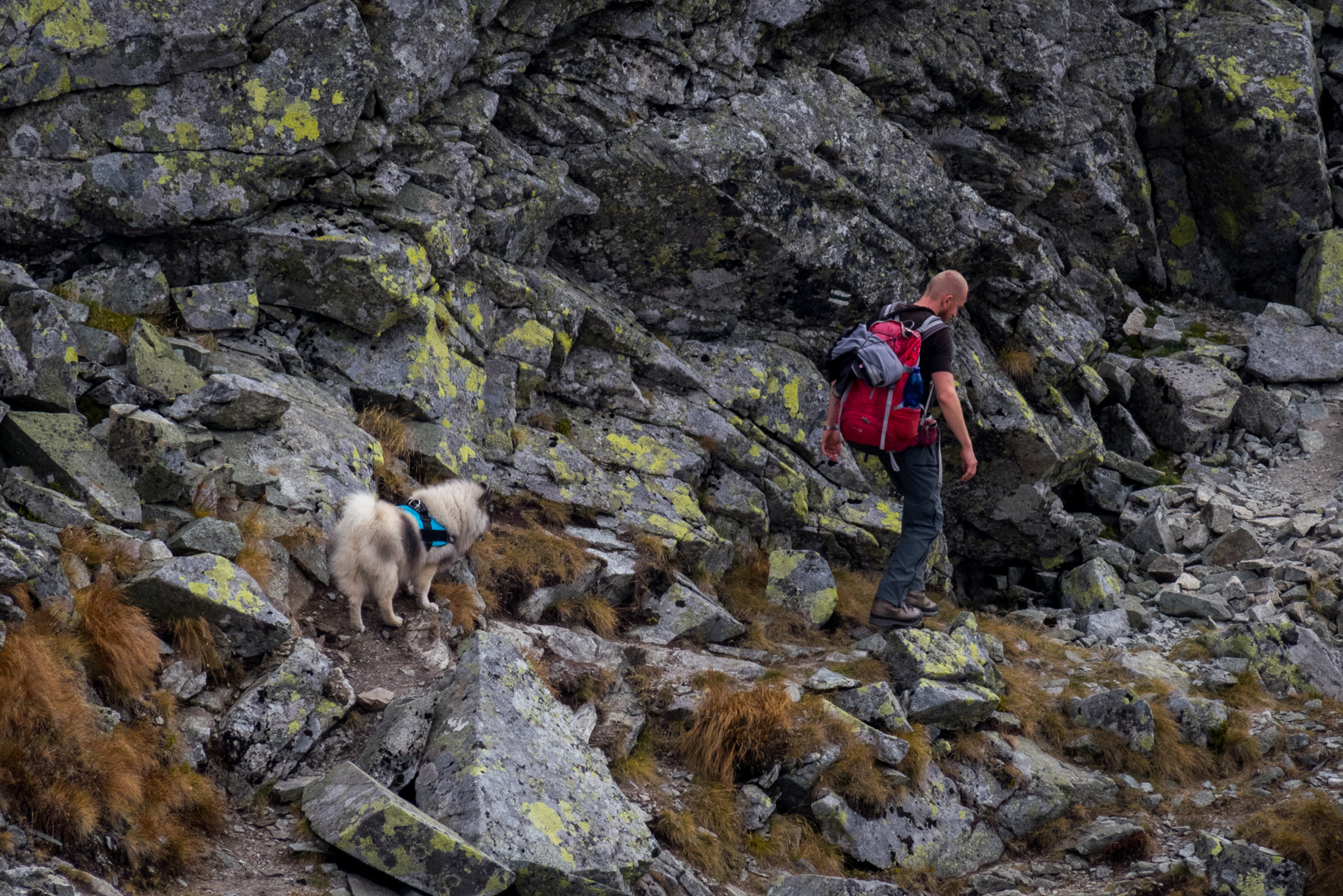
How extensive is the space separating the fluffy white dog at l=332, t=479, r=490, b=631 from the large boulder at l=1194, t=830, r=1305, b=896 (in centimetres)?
702

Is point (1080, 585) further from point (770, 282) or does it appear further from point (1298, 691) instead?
point (770, 282)

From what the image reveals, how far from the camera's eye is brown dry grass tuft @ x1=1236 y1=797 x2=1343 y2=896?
24.2ft

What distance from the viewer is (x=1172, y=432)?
19.8 meters

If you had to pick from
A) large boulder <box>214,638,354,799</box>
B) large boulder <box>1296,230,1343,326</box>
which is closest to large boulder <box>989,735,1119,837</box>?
large boulder <box>214,638,354,799</box>

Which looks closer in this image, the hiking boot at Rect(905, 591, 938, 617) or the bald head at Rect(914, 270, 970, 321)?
the bald head at Rect(914, 270, 970, 321)

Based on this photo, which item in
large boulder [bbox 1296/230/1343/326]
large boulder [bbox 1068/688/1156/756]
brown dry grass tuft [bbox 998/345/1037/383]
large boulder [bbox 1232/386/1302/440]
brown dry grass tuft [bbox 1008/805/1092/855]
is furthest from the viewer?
large boulder [bbox 1296/230/1343/326]

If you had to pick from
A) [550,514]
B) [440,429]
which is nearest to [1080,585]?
[550,514]

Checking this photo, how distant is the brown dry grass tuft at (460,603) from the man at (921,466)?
14.3 feet

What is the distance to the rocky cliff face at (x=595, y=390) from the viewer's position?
6477 millimetres

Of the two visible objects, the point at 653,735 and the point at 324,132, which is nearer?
the point at 653,735

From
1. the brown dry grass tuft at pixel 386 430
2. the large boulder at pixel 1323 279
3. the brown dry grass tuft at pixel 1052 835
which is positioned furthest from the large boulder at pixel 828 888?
the large boulder at pixel 1323 279

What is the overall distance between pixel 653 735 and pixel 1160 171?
2079cm

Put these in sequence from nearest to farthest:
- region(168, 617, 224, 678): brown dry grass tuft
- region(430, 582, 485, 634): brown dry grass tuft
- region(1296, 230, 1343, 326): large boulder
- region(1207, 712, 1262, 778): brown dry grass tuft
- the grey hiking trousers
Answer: region(168, 617, 224, 678): brown dry grass tuft < region(430, 582, 485, 634): brown dry grass tuft < region(1207, 712, 1262, 778): brown dry grass tuft < the grey hiking trousers < region(1296, 230, 1343, 326): large boulder

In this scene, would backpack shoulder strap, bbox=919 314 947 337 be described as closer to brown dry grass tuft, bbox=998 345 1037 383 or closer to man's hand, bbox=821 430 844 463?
man's hand, bbox=821 430 844 463
